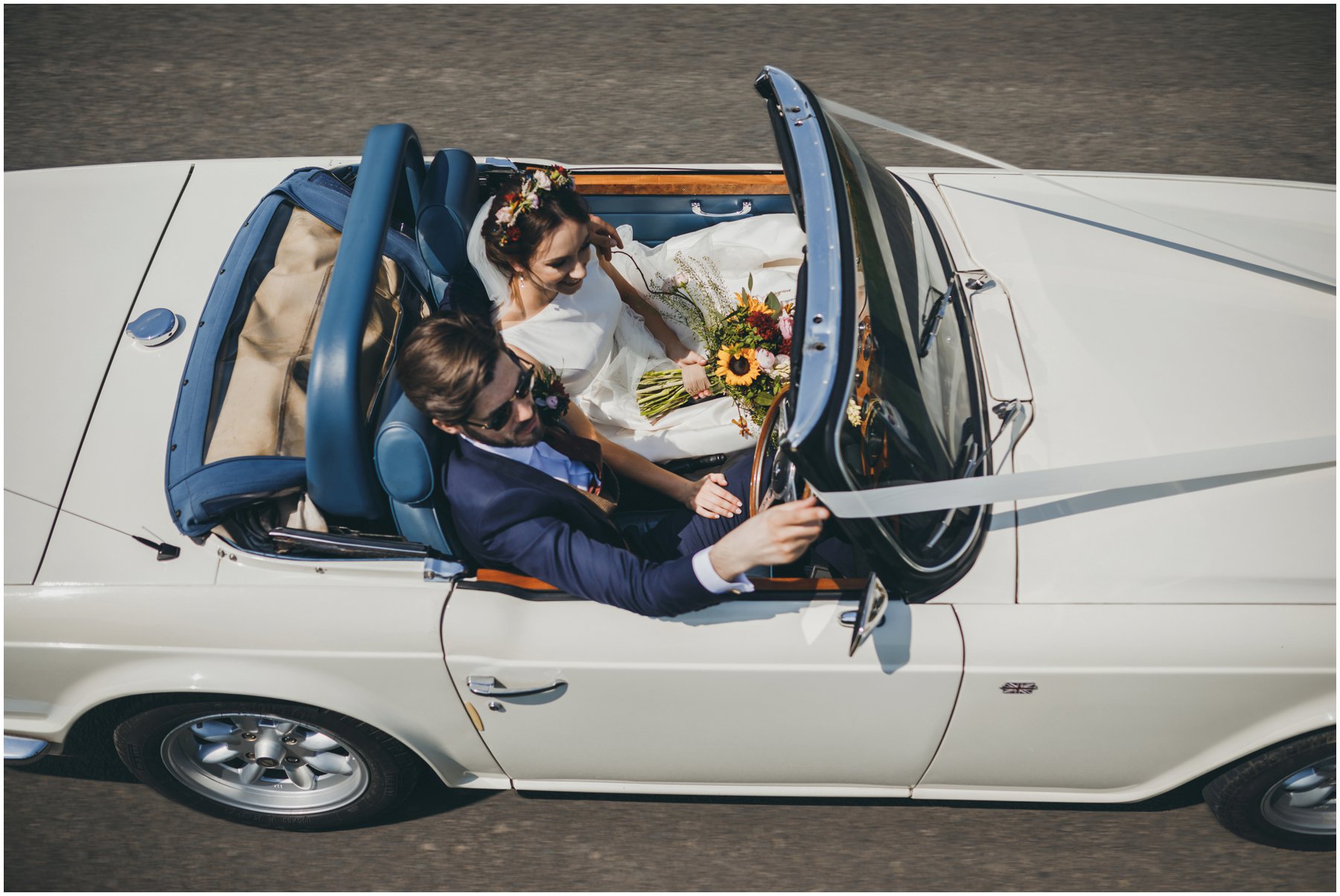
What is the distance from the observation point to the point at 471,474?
7.20 feet

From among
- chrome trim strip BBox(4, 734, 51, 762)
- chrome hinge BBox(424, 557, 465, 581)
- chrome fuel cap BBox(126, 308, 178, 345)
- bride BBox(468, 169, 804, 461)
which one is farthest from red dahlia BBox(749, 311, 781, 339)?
chrome trim strip BBox(4, 734, 51, 762)

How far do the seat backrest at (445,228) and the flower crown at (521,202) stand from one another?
0.16 metres

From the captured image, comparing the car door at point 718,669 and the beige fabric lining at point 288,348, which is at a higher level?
the beige fabric lining at point 288,348

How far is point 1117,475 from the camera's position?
2.22 m

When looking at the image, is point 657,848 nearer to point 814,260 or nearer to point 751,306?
point 751,306

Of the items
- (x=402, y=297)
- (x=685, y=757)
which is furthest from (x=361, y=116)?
(x=685, y=757)

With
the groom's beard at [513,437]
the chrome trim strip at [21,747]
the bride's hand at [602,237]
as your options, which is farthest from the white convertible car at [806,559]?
the bride's hand at [602,237]

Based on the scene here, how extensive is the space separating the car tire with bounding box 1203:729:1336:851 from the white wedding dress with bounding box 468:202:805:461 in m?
1.49

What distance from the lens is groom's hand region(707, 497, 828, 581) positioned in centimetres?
197

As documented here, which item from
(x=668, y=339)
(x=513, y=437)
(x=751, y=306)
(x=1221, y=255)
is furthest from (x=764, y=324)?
(x=1221, y=255)

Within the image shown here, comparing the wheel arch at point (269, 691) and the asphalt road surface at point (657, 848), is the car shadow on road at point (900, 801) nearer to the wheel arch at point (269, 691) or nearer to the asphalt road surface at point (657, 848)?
the asphalt road surface at point (657, 848)

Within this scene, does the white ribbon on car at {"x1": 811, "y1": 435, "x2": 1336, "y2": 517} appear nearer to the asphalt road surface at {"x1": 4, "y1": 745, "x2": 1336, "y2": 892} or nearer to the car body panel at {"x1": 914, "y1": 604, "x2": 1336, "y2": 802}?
the car body panel at {"x1": 914, "y1": 604, "x2": 1336, "y2": 802}

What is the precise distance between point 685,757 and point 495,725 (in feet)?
1.54

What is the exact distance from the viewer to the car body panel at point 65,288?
2.38 meters
